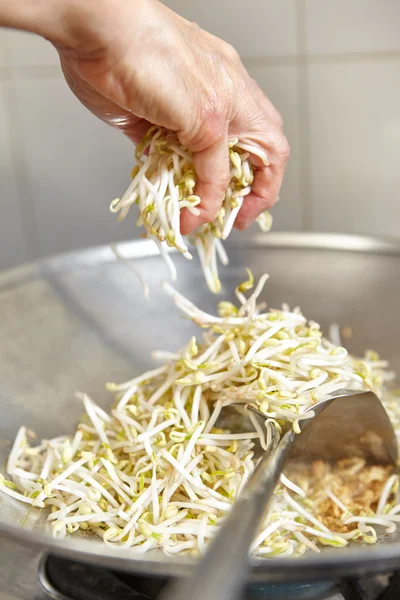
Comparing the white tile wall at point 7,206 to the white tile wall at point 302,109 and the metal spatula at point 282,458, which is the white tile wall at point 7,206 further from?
the metal spatula at point 282,458

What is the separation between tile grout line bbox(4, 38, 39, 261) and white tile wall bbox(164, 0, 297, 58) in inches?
17.9

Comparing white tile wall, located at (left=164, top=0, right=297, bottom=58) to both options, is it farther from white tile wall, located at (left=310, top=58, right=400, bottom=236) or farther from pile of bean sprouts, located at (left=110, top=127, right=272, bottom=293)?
pile of bean sprouts, located at (left=110, top=127, right=272, bottom=293)

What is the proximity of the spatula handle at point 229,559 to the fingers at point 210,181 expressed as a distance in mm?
325

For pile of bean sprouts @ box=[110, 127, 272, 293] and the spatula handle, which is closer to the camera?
the spatula handle

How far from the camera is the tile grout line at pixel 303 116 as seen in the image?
3.75 ft

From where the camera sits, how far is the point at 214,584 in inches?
14.8

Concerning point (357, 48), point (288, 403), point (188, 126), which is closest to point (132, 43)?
point (188, 126)

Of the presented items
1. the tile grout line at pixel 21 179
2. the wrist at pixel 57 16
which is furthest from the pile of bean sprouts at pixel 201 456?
the tile grout line at pixel 21 179

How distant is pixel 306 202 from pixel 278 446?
2.28ft

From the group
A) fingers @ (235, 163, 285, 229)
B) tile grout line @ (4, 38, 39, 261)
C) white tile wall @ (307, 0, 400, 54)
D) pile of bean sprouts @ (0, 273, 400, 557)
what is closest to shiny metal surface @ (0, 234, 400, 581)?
pile of bean sprouts @ (0, 273, 400, 557)

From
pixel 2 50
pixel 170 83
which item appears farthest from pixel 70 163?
pixel 170 83

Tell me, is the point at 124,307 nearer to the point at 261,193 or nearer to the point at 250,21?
the point at 261,193

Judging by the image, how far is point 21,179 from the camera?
1542 millimetres

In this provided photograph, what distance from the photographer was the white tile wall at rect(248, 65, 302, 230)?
3.90 ft
